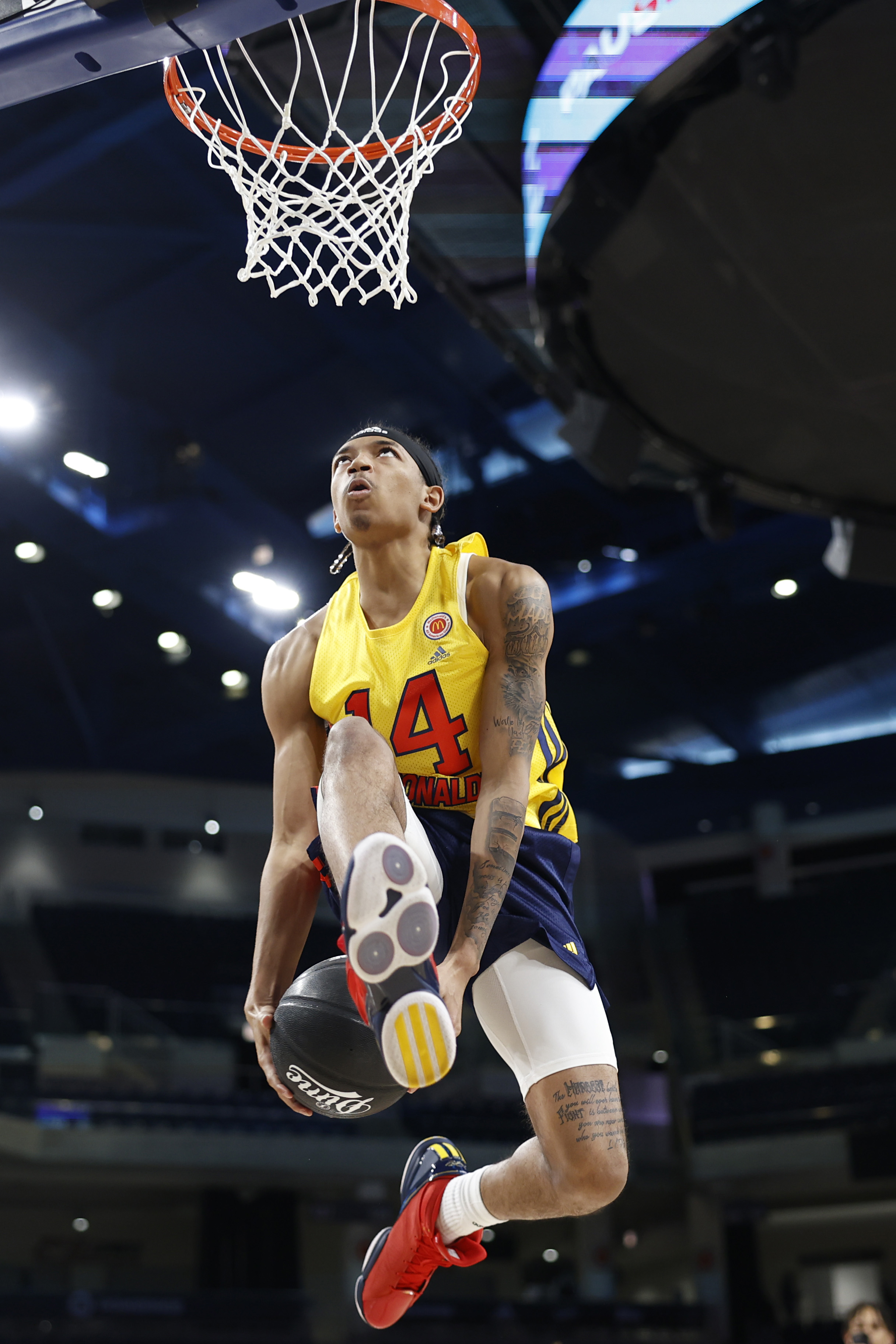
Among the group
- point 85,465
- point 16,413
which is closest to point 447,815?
point 16,413

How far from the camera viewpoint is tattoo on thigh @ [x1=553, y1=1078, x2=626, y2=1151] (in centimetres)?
311

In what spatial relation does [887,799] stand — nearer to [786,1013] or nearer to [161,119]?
[786,1013]

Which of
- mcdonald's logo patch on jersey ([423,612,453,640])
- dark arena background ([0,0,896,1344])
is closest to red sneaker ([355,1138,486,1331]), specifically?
mcdonald's logo patch on jersey ([423,612,453,640])

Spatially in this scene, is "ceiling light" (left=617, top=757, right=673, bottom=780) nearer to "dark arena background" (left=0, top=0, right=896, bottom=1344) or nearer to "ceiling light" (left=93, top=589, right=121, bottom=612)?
"dark arena background" (left=0, top=0, right=896, bottom=1344)

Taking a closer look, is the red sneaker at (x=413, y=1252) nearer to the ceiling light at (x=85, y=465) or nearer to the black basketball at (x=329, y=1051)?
the black basketball at (x=329, y=1051)

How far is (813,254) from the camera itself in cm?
704

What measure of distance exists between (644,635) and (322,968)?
12.4 metres

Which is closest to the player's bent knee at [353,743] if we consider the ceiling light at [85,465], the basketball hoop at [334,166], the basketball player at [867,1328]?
the basketball hoop at [334,166]

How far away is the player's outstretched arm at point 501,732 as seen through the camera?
9.92 ft

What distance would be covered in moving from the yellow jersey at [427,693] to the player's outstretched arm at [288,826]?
0.16 meters

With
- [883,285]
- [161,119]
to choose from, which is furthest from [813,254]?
[161,119]

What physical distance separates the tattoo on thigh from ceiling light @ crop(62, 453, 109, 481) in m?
9.99

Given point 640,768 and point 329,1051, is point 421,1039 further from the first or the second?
point 640,768

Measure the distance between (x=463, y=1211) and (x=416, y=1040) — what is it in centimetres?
114
